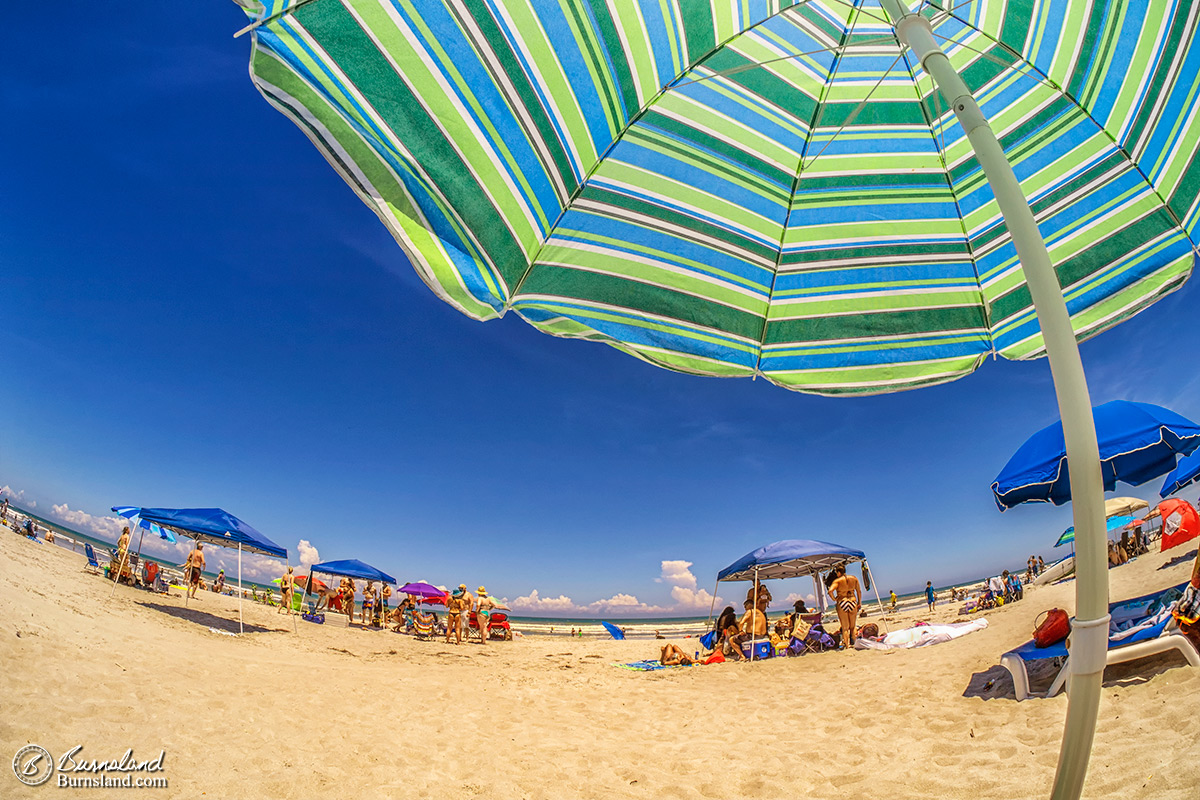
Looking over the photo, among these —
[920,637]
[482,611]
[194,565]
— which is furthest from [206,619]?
[920,637]

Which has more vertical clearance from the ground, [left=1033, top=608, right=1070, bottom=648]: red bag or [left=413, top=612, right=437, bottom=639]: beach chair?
[left=1033, top=608, right=1070, bottom=648]: red bag

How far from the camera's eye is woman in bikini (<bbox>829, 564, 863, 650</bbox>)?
953 cm

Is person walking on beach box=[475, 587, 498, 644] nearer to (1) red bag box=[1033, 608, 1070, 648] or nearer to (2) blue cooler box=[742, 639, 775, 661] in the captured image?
(2) blue cooler box=[742, 639, 775, 661]

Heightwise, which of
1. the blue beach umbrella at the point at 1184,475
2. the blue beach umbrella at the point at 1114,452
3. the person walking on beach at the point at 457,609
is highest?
the blue beach umbrella at the point at 1184,475

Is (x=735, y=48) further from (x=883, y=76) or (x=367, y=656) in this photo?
(x=367, y=656)

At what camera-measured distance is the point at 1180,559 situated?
9.70 meters

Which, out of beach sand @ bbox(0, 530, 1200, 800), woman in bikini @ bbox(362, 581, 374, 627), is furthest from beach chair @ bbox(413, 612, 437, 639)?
beach sand @ bbox(0, 530, 1200, 800)

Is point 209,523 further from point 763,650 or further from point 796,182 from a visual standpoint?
point 796,182

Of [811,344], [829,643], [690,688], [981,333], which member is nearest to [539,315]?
[811,344]

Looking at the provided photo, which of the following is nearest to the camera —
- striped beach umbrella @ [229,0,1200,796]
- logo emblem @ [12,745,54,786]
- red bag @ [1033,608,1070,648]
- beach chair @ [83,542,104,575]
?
striped beach umbrella @ [229,0,1200,796]

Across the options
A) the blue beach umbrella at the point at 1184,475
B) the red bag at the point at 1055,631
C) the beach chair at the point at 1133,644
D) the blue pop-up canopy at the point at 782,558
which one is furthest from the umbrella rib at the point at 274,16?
the blue beach umbrella at the point at 1184,475

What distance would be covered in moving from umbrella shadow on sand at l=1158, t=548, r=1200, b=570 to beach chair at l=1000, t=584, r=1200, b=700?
625cm

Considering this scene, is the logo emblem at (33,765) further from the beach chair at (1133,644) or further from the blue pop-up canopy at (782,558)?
the blue pop-up canopy at (782,558)

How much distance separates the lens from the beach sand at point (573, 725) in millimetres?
3217
